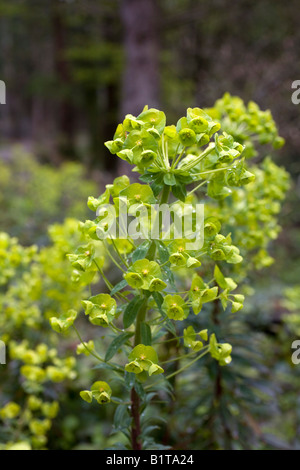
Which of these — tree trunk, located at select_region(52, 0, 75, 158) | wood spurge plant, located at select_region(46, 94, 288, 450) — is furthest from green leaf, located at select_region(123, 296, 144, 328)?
tree trunk, located at select_region(52, 0, 75, 158)

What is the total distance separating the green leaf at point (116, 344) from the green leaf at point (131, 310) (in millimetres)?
69

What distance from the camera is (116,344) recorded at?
1005mm

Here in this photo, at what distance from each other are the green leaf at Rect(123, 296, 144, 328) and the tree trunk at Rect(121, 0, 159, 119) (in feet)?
14.0

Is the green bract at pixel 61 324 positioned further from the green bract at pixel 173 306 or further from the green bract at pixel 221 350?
the green bract at pixel 221 350

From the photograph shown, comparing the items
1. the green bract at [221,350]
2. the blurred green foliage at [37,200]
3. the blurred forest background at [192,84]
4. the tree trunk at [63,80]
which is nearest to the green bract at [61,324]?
the green bract at [221,350]

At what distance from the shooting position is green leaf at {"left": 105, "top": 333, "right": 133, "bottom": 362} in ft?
3.24

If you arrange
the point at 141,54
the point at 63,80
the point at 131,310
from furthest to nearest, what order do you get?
the point at 63,80 → the point at 141,54 → the point at 131,310

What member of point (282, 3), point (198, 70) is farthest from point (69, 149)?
point (282, 3)

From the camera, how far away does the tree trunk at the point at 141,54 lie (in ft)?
16.2

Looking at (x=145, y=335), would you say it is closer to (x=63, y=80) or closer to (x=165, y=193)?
(x=165, y=193)

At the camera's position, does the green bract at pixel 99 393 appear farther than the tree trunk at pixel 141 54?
No

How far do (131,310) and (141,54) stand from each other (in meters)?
4.74

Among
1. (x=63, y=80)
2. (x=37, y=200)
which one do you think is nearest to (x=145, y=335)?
(x=37, y=200)
